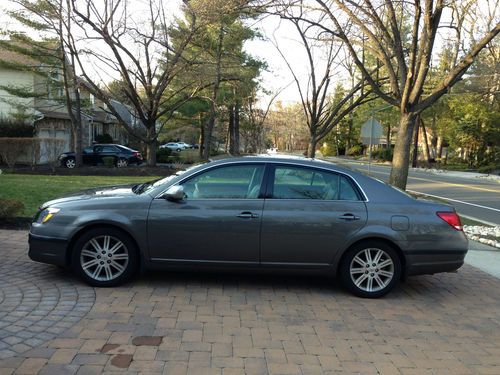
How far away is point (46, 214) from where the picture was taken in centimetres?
504

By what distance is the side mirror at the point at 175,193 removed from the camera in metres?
4.91

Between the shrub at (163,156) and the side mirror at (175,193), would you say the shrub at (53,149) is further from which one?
the side mirror at (175,193)

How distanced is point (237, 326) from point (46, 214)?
8.30 feet

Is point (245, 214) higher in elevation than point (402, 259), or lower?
higher

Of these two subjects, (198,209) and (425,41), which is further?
(425,41)

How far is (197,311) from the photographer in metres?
4.48

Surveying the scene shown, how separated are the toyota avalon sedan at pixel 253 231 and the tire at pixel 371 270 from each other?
0.4 inches

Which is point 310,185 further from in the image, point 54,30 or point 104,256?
point 54,30

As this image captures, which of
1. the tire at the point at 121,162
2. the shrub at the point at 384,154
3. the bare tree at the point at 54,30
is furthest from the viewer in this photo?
the shrub at the point at 384,154

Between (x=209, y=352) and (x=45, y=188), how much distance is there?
9837 mm

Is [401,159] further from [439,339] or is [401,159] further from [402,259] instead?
[439,339]

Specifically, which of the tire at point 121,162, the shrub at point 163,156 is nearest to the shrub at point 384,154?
the shrub at point 163,156

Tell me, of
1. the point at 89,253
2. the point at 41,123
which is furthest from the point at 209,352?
the point at 41,123

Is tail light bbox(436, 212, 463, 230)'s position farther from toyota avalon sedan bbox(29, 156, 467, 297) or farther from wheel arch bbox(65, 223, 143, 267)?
wheel arch bbox(65, 223, 143, 267)
